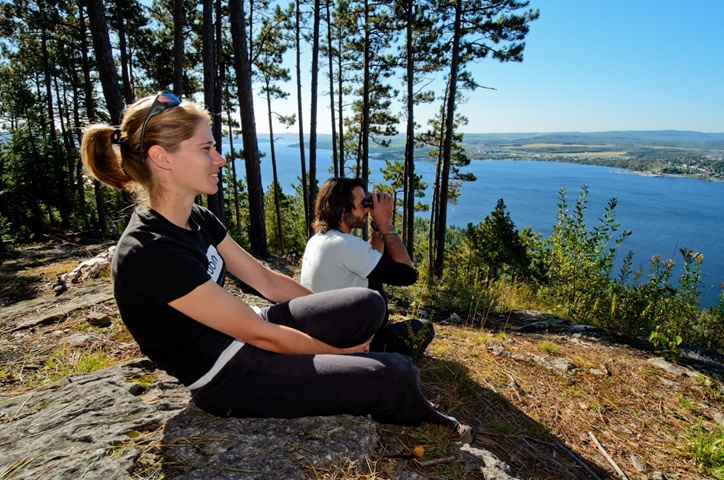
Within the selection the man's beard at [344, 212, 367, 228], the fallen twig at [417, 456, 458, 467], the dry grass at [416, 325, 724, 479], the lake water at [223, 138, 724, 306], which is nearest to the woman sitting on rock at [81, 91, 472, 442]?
the fallen twig at [417, 456, 458, 467]

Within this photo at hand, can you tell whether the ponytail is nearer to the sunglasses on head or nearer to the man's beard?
the sunglasses on head

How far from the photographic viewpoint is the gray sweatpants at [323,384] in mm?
1486

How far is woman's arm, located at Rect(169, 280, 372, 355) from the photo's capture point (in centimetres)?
136

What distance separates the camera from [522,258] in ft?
61.3

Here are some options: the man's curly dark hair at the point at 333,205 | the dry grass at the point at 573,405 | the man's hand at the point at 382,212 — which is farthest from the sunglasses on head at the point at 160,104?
the dry grass at the point at 573,405

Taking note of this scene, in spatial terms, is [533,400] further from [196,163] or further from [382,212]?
[196,163]

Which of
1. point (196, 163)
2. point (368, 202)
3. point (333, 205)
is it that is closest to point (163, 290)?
point (196, 163)

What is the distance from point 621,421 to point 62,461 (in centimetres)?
299

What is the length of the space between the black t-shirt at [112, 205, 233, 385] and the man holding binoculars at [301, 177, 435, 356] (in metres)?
1.00

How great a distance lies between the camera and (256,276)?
2.12 m

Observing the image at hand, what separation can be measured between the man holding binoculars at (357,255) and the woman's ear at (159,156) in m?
1.19

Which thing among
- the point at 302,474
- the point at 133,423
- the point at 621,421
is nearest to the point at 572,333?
the point at 621,421

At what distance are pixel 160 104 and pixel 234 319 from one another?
93 centimetres

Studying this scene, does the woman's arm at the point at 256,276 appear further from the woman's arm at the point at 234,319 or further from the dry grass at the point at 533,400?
the dry grass at the point at 533,400
